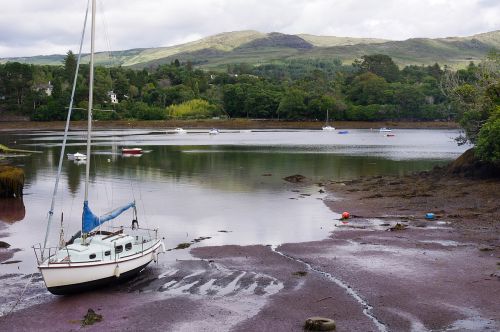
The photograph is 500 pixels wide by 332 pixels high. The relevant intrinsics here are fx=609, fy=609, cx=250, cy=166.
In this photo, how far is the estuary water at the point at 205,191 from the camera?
4091 centimetres

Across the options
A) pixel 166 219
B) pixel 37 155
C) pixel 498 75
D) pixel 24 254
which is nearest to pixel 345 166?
pixel 498 75

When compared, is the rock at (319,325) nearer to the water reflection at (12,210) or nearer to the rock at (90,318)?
the rock at (90,318)

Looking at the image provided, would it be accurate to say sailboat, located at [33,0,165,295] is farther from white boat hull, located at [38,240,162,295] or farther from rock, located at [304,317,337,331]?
rock, located at [304,317,337,331]

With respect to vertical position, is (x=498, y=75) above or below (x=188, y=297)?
above

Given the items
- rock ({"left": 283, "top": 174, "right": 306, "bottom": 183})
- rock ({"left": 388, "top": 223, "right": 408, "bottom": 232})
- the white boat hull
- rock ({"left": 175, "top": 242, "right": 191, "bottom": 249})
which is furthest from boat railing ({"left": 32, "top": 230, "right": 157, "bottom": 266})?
rock ({"left": 283, "top": 174, "right": 306, "bottom": 183})

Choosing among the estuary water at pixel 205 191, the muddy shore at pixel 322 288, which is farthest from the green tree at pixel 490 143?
the estuary water at pixel 205 191

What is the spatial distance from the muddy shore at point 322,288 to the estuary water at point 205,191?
3.84 meters

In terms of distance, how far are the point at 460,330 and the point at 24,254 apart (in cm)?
2377

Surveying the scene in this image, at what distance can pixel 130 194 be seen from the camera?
2291 inches

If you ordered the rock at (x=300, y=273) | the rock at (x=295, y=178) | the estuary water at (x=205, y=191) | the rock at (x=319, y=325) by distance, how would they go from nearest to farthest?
the rock at (x=319, y=325) < the rock at (x=300, y=273) < the estuary water at (x=205, y=191) < the rock at (x=295, y=178)

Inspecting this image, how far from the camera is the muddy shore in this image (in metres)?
23.3

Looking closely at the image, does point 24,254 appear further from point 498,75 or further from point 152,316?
point 498,75

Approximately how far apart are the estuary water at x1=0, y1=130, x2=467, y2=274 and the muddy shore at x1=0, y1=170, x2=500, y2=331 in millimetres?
3843

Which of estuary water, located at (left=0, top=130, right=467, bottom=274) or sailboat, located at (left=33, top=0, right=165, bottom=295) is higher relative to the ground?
sailboat, located at (left=33, top=0, right=165, bottom=295)
